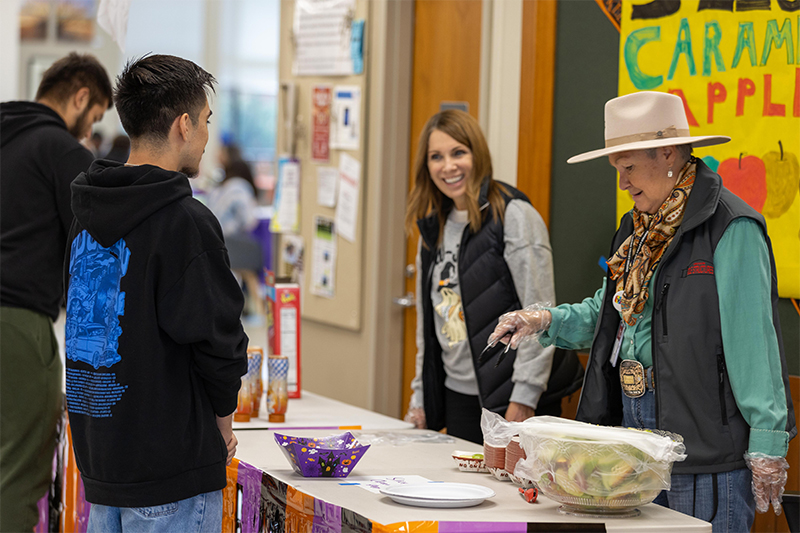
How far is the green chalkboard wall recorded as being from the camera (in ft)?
10.4

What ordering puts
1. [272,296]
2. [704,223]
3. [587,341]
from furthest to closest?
1. [272,296]
2. [587,341]
3. [704,223]

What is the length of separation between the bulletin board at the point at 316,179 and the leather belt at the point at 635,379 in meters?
2.38

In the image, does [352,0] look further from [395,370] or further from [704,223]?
[704,223]

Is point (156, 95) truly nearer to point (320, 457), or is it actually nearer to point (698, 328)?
point (320, 457)

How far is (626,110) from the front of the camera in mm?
2250

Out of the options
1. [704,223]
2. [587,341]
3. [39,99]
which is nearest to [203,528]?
[587,341]

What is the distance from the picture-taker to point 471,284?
2.93m

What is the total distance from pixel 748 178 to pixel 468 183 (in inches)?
36.3

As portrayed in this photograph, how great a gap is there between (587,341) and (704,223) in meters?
0.51

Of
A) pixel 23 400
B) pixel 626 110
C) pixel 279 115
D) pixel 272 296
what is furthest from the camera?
pixel 279 115

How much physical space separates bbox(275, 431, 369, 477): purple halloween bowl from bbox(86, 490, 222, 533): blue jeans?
28cm

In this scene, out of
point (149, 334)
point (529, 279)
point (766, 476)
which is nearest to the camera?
point (149, 334)

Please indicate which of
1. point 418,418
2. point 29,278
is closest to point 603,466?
point 418,418

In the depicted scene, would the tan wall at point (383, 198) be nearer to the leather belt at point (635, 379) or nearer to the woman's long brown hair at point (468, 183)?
the woman's long brown hair at point (468, 183)
